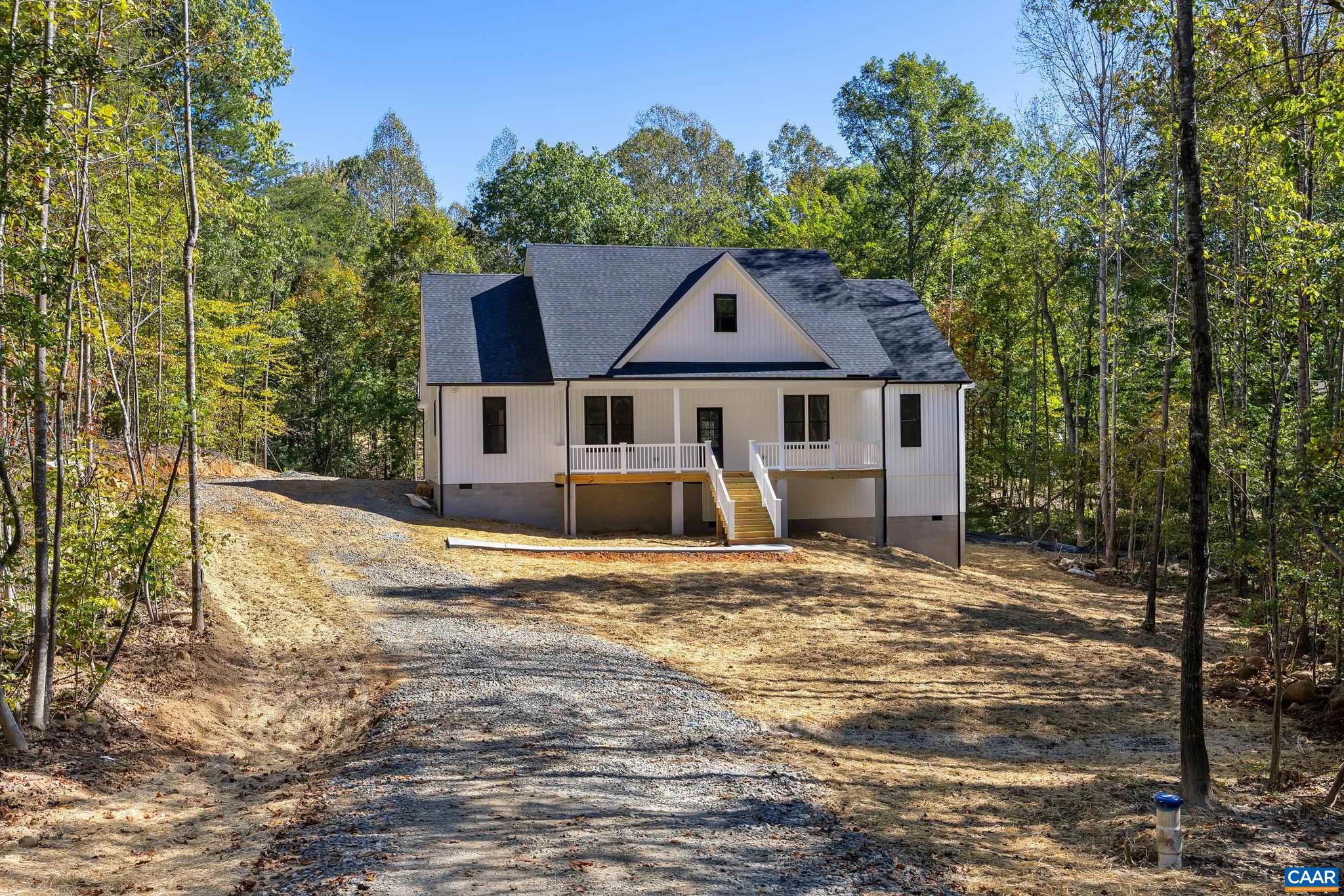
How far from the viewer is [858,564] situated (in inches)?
867

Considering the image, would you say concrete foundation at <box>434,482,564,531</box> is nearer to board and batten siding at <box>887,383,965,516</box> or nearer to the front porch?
the front porch

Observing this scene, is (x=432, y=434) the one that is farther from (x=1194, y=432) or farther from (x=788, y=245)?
(x=788, y=245)

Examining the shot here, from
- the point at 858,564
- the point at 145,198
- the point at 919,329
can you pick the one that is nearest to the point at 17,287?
the point at 145,198

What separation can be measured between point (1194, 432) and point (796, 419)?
17.6 metres

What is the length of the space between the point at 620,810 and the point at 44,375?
21.0ft

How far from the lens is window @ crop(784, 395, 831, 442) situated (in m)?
26.5

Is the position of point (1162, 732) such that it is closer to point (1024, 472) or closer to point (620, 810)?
point (620, 810)

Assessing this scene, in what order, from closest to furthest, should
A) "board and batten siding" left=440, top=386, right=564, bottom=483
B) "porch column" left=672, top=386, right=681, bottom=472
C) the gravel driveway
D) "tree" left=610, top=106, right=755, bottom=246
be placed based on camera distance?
the gravel driveway
"porch column" left=672, top=386, right=681, bottom=472
"board and batten siding" left=440, top=386, right=564, bottom=483
"tree" left=610, top=106, right=755, bottom=246

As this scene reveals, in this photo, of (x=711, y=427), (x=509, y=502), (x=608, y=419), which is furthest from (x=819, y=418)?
(x=509, y=502)

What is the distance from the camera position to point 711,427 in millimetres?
26297

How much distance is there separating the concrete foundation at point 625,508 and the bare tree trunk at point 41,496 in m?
16.7

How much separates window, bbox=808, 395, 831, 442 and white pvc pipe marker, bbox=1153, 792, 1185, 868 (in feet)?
63.2

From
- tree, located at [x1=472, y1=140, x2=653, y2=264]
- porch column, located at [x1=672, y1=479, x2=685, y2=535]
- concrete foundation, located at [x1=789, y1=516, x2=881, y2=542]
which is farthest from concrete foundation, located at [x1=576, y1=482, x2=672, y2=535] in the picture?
tree, located at [x1=472, y1=140, x2=653, y2=264]

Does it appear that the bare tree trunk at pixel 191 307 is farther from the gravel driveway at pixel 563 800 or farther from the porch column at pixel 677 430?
the porch column at pixel 677 430
